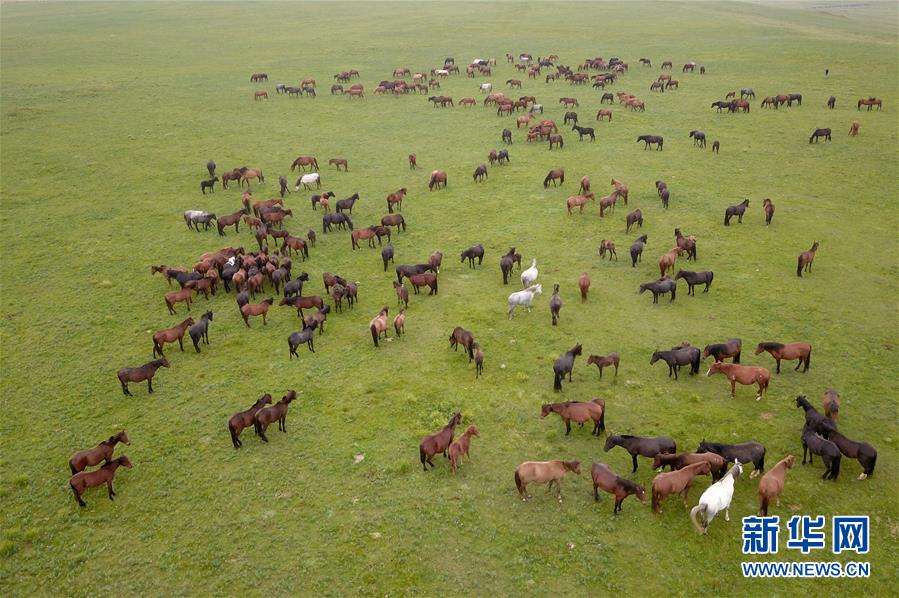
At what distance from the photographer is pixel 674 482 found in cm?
1090

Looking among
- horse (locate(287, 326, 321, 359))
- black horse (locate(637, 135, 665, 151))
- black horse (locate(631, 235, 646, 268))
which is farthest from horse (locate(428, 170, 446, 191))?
horse (locate(287, 326, 321, 359))

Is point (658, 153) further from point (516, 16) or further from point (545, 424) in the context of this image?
point (516, 16)

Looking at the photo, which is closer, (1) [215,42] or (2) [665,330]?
(2) [665,330]

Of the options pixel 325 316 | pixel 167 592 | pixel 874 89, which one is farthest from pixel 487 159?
pixel 874 89

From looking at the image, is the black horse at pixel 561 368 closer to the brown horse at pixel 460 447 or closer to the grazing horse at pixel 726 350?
the brown horse at pixel 460 447

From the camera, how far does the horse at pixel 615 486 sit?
10906 millimetres

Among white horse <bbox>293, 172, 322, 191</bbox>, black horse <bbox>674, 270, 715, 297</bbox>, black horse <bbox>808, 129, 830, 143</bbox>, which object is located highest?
black horse <bbox>808, 129, 830, 143</bbox>

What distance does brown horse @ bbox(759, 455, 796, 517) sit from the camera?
428 inches

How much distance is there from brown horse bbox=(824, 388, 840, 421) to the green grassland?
1.84ft

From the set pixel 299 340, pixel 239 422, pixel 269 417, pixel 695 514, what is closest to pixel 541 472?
pixel 695 514

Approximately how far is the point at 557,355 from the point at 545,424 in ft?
10.0

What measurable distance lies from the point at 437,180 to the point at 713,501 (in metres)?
22.0

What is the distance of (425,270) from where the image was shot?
67.6ft

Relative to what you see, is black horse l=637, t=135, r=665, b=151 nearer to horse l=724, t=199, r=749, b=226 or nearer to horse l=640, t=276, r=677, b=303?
horse l=724, t=199, r=749, b=226
